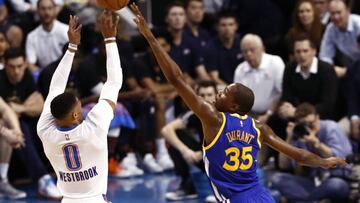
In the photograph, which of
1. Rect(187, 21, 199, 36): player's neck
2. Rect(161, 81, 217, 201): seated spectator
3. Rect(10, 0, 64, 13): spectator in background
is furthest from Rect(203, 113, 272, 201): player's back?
Rect(10, 0, 64, 13): spectator in background

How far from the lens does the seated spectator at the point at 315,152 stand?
8.78m

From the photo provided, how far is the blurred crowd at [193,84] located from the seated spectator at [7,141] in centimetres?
1

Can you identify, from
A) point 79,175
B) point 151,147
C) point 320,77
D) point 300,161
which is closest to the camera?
point 79,175

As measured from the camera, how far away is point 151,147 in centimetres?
1125

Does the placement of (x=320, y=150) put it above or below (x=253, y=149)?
below

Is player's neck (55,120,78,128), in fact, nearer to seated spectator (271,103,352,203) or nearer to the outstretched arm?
the outstretched arm

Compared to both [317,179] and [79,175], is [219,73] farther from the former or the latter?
[79,175]

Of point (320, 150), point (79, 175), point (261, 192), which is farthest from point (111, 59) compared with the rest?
point (320, 150)

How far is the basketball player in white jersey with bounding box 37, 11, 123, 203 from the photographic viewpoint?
5945 mm

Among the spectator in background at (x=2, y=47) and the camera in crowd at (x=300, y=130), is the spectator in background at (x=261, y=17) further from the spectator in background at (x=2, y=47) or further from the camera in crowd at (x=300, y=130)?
the spectator in background at (x=2, y=47)

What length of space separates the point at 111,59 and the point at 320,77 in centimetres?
417

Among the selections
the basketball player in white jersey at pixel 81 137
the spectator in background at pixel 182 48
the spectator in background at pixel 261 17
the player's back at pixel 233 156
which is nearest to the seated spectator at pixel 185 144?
the spectator in background at pixel 182 48

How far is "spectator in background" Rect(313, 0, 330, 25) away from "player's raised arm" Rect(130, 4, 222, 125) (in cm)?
529

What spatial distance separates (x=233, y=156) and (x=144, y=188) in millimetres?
4047
